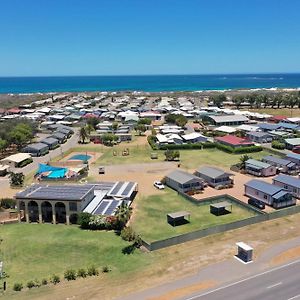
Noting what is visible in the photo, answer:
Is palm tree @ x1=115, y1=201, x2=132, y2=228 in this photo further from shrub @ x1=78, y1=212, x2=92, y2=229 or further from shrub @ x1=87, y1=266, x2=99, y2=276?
shrub @ x1=87, y1=266, x2=99, y2=276

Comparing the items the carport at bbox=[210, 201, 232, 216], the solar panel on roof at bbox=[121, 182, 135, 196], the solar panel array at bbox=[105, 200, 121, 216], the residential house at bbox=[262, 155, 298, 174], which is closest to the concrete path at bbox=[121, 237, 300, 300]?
the carport at bbox=[210, 201, 232, 216]

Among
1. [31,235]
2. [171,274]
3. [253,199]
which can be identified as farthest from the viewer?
[253,199]

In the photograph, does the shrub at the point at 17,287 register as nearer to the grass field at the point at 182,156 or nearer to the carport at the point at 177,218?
the carport at the point at 177,218

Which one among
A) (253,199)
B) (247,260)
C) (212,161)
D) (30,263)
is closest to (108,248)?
(30,263)

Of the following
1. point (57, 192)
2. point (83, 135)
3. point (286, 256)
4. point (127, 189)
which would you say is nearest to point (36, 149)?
point (83, 135)

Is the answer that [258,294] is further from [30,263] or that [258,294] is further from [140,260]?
[30,263]
